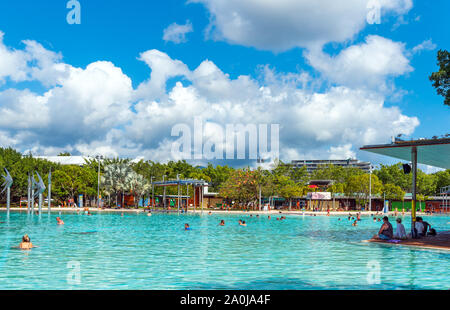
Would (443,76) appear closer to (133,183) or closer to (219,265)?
(219,265)

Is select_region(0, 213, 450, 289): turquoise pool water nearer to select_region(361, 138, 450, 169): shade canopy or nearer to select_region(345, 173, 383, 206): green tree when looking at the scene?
select_region(361, 138, 450, 169): shade canopy

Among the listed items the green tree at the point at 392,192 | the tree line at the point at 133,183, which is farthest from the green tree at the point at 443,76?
the green tree at the point at 392,192

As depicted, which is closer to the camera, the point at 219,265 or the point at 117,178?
the point at 219,265

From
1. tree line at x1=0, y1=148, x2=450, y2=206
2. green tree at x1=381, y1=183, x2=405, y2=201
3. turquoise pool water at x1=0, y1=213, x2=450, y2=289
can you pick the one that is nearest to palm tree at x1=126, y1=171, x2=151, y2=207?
tree line at x1=0, y1=148, x2=450, y2=206

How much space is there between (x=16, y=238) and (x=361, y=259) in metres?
18.0

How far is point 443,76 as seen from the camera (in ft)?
86.9

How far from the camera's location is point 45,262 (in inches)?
592

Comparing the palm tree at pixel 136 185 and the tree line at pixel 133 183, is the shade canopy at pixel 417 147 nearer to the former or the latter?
the tree line at pixel 133 183

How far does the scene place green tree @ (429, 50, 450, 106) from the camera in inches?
1038

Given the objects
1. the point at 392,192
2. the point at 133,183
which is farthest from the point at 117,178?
the point at 392,192

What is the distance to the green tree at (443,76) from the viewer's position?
1038 inches
